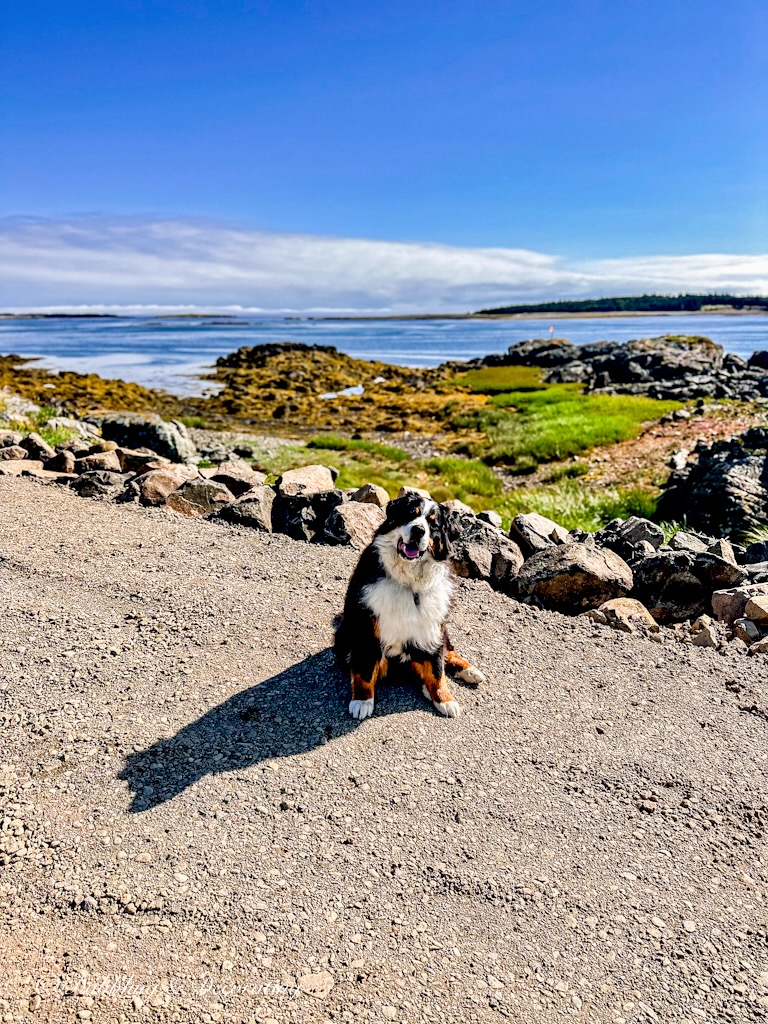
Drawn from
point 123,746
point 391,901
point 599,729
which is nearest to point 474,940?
point 391,901

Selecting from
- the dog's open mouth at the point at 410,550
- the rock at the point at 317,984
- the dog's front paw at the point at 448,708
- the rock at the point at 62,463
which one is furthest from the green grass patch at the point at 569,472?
the rock at the point at 317,984

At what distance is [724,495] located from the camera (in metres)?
11.4

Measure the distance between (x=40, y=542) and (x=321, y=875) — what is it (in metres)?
5.68

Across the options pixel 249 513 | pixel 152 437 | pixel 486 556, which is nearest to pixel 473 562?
pixel 486 556

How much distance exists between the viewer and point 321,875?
379 centimetres

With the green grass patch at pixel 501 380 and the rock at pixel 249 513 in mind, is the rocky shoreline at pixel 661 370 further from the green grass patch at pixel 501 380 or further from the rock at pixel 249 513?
the rock at pixel 249 513

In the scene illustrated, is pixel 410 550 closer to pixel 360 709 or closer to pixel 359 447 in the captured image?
pixel 360 709

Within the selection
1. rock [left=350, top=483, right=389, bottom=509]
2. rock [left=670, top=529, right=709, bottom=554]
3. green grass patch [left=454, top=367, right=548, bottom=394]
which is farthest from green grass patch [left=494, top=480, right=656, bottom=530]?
green grass patch [left=454, top=367, right=548, bottom=394]

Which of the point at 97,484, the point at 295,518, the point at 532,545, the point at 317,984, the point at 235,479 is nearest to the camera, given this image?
the point at 317,984

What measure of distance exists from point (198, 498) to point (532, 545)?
4582 mm

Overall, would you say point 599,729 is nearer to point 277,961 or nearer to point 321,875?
point 321,875

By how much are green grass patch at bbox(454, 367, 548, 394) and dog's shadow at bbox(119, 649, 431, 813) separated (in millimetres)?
39516

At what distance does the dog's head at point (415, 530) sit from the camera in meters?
4.56

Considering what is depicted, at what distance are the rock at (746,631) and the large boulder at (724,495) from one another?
4.77 metres
